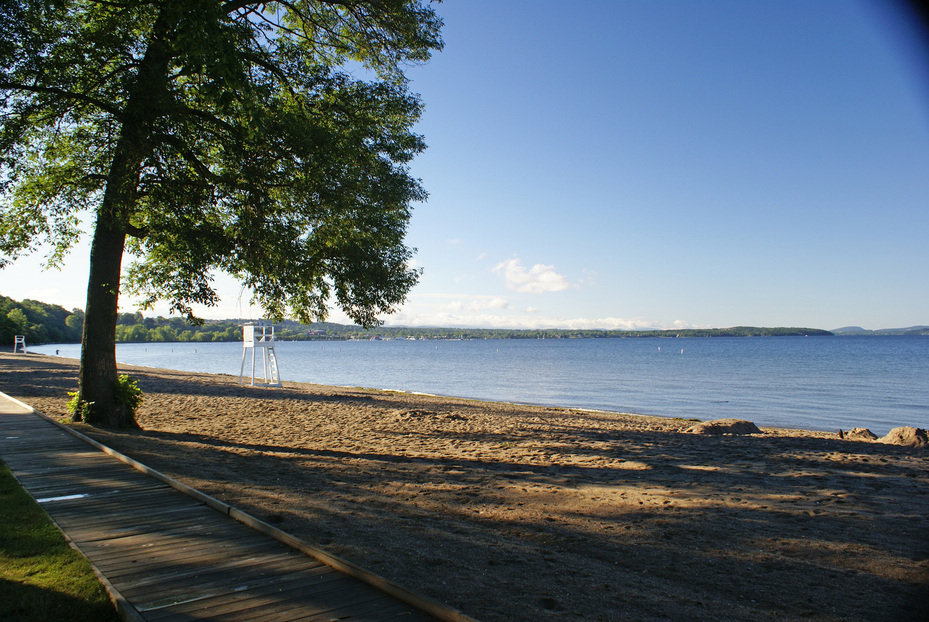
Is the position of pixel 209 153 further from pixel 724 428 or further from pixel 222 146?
pixel 724 428

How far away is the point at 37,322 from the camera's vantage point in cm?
11412

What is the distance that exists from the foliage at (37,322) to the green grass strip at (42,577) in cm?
8453

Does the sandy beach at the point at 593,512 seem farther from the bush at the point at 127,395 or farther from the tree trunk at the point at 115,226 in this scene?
the tree trunk at the point at 115,226

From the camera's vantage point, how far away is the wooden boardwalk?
3.73 metres

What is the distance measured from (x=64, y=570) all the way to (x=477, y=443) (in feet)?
28.8

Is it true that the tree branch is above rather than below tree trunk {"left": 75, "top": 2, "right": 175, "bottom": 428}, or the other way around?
above

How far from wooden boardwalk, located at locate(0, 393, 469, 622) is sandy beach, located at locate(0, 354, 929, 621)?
1.90 feet

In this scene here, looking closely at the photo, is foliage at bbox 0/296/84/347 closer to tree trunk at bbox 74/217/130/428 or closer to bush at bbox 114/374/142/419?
bush at bbox 114/374/142/419

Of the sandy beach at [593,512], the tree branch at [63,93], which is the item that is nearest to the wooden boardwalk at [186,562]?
the sandy beach at [593,512]

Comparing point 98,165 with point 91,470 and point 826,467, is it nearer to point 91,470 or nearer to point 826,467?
point 91,470

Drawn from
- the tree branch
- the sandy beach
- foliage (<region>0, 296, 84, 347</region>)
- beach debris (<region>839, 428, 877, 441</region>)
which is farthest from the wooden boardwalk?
foliage (<region>0, 296, 84, 347</region>)

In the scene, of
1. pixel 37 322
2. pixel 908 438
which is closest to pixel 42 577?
pixel 908 438

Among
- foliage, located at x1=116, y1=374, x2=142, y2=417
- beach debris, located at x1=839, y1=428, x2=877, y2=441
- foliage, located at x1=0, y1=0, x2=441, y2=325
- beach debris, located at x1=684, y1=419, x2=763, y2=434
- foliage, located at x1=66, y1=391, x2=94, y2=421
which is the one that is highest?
foliage, located at x1=0, y1=0, x2=441, y2=325

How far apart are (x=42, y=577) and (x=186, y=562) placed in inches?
37.9
